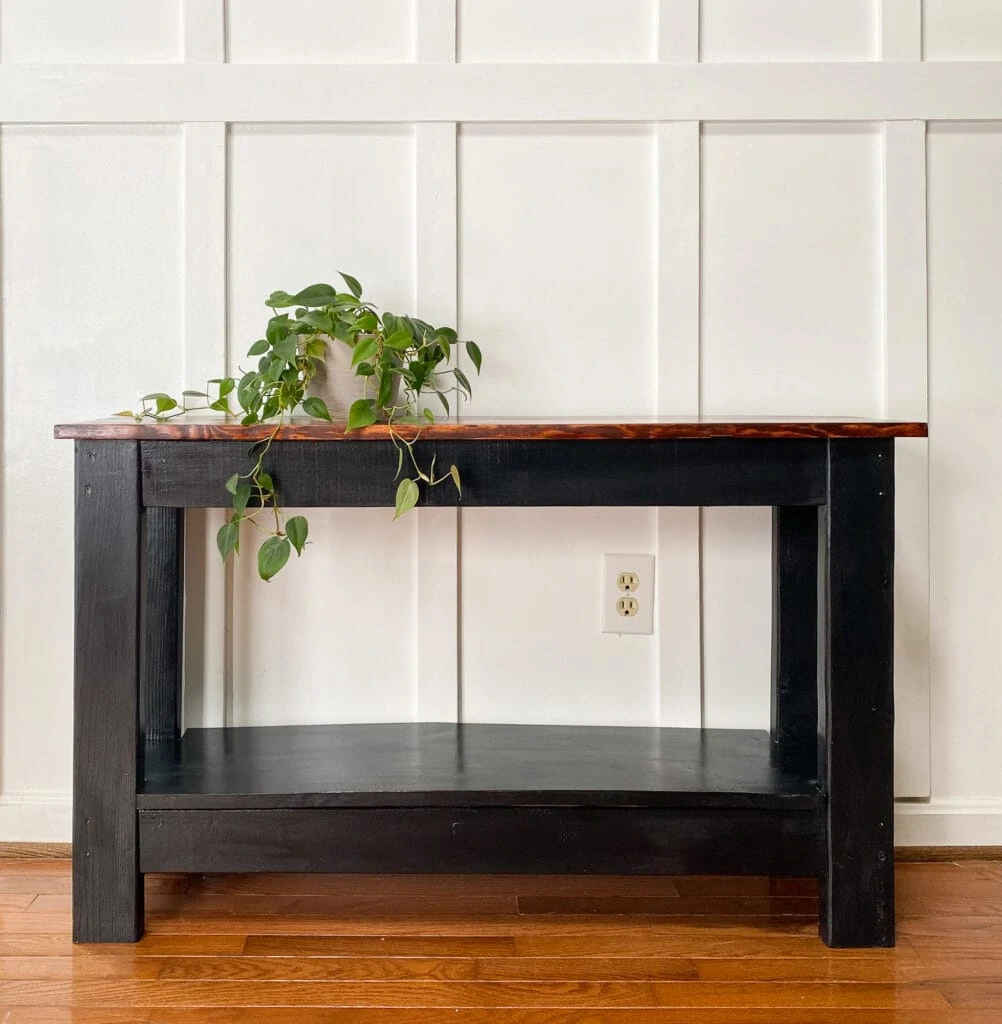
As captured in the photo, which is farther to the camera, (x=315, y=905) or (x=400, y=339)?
(x=315, y=905)

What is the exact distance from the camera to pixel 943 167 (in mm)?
1537

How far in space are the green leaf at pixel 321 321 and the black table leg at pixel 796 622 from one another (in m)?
0.71

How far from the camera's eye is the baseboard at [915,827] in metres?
1.55

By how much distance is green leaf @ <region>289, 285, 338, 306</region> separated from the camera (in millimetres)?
1350

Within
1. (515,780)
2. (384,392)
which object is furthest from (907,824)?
(384,392)

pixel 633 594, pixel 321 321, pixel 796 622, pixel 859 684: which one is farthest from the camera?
pixel 633 594

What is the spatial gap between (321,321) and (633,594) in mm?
650

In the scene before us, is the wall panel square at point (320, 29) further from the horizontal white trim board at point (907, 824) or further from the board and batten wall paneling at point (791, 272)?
the horizontal white trim board at point (907, 824)

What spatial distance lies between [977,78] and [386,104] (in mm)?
935

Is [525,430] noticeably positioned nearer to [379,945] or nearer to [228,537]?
[228,537]

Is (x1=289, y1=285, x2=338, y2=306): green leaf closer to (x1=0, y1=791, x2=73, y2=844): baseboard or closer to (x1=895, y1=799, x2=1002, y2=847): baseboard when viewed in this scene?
(x1=0, y1=791, x2=73, y2=844): baseboard

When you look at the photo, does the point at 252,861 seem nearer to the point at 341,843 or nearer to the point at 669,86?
the point at 341,843

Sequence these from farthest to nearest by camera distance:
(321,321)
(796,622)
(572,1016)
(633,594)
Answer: (633,594) < (796,622) < (321,321) < (572,1016)

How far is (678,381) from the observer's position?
154 cm
